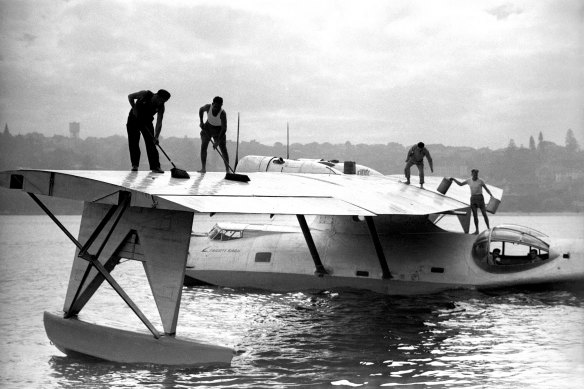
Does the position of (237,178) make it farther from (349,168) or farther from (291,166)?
(349,168)

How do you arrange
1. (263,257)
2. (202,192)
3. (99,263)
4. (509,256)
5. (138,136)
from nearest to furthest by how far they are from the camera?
(202,192)
(99,263)
(138,136)
(509,256)
(263,257)

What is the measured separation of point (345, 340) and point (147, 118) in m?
6.39

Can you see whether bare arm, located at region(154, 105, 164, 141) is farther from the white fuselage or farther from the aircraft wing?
the white fuselage

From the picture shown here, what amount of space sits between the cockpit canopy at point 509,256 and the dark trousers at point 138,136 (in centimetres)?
978

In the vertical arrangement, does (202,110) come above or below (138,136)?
above

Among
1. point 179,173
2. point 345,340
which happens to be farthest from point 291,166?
point 179,173

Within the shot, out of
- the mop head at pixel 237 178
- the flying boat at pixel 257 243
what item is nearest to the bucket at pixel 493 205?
the flying boat at pixel 257 243

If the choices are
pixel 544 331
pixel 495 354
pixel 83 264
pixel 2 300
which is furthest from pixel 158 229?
pixel 2 300

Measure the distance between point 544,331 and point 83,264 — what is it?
10157mm

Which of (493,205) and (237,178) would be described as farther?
(493,205)

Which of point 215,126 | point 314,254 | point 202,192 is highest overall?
point 215,126

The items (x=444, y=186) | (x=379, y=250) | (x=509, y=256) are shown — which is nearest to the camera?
(x=379, y=250)

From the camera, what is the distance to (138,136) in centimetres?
1414

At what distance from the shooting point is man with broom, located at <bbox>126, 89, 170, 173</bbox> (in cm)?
1352
